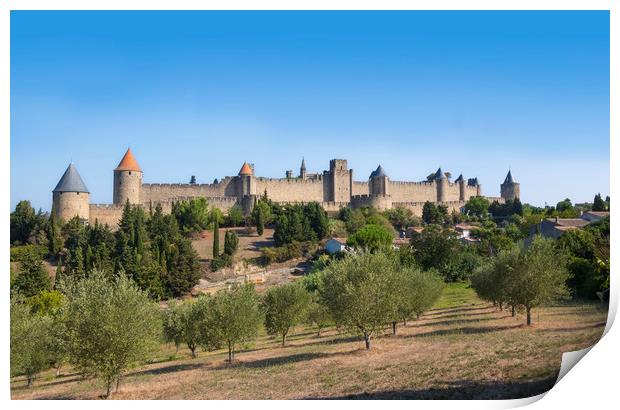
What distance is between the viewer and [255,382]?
48.4 feet

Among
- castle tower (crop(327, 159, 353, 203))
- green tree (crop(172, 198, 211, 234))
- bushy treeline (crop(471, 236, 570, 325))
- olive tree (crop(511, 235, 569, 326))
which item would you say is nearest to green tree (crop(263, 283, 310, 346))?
bushy treeline (crop(471, 236, 570, 325))

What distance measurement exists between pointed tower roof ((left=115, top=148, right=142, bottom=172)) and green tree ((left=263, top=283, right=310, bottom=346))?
106 ft

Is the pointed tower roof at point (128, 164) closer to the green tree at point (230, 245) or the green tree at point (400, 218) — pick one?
the green tree at point (230, 245)

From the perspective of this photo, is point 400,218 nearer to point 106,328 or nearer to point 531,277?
point 531,277

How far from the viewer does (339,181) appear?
61781mm

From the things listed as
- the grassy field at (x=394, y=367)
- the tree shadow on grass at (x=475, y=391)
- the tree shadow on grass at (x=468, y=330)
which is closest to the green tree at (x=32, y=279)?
the grassy field at (x=394, y=367)

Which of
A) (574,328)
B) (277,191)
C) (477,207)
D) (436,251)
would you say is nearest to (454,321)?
(574,328)

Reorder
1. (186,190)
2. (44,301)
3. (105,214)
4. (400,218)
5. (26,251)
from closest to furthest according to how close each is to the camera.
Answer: (44,301) → (26,251) → (105,214) → (186,190) → (400,218)

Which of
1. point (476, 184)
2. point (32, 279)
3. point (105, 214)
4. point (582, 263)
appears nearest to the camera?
point (582, 263)

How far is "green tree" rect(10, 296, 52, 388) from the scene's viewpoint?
16.3 metres

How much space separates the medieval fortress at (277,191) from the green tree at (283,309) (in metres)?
27.6

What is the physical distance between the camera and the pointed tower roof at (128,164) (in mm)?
51750

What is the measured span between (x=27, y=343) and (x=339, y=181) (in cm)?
4634
